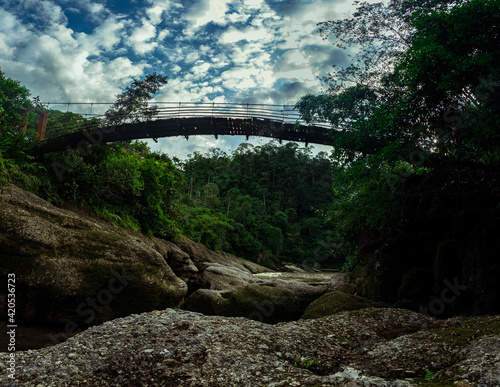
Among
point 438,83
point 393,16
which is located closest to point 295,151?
point 393,16

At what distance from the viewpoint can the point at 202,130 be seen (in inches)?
695

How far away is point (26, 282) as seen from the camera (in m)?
7.14

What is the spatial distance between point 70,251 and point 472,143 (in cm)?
1026

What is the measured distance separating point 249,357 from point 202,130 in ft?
45.9

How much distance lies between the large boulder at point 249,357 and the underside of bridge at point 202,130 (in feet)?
35.9

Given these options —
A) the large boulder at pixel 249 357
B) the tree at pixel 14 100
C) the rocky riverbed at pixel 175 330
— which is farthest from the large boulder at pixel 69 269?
the tree at pixel 14 100

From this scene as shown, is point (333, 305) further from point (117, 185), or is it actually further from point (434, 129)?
point (117, 185)

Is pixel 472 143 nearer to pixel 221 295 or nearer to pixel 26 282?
pixel 221 295

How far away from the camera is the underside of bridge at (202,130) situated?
15624mm

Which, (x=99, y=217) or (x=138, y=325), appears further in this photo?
(x=99, y=217)

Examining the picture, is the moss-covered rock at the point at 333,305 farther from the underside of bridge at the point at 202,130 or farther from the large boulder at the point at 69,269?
the underside of bridge at the point at 202,130

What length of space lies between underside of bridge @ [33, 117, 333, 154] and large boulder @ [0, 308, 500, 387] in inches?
431

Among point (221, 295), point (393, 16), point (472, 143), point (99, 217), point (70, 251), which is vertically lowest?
point (221, 295)

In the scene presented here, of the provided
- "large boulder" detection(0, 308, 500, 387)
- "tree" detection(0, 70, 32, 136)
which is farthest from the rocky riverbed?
"tree" detection(0, 70, 32, 136)
